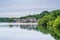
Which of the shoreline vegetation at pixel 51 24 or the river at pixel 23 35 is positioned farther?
the shoreline vegetation at pixel 51 24

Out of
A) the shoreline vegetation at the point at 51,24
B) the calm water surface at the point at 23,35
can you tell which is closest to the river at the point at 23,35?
the calm water surface at the point at 23,35

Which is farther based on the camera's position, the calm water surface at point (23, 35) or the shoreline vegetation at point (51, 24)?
the shoreline vegetation at point (51, 24)

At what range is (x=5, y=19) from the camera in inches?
3679

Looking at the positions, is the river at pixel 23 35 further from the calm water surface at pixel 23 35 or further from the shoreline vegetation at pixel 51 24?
the shoreline vegetation at pixel 51 24

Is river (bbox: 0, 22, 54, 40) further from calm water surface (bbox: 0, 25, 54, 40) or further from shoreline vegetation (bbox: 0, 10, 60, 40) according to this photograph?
shoreline vegetation (bbox: 0, 10, 60, 40)

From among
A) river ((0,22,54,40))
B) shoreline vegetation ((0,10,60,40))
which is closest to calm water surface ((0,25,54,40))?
river ((0,22,54,40))

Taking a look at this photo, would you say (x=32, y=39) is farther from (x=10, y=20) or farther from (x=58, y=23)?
(x=10, y=20)

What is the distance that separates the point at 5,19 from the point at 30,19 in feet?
57.5

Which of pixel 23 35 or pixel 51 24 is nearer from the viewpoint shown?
pixel 23 35

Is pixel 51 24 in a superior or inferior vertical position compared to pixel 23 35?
inferior

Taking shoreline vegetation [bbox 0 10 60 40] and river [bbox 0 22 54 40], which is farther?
shoreline vegetation [bbox 0 10 60 40]

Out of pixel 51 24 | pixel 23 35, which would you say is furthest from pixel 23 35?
pixel 51 24

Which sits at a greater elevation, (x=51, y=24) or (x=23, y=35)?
(x=23, y=35)

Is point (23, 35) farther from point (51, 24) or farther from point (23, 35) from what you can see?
point (51, 24)
